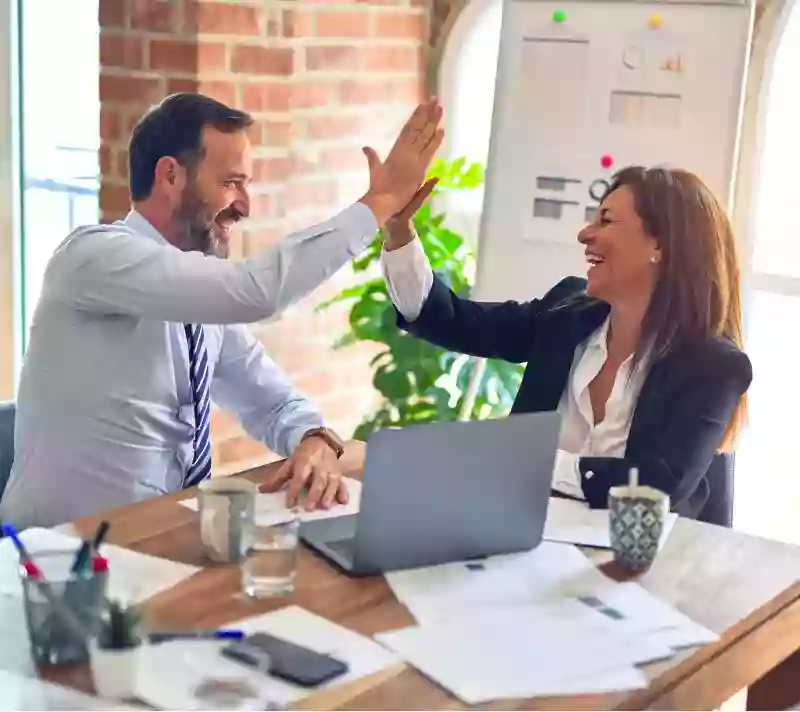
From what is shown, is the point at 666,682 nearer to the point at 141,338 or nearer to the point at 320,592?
the point at 320,592

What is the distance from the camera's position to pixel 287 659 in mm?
1292

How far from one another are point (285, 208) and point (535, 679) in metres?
2.06

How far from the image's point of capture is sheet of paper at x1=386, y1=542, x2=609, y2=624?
148cm

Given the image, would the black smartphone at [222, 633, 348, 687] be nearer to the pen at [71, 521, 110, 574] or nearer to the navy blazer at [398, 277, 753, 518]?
the pen at [71, 521, 110, 574]

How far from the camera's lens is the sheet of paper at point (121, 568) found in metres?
1.48

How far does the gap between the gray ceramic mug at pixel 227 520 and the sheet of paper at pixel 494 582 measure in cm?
21

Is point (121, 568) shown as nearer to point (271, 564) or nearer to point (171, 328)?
point (271, 564)

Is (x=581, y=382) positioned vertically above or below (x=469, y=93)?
below

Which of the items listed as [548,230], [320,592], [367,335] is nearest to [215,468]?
[367,335]

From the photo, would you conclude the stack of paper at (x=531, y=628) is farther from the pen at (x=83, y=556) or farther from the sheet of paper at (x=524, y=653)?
the pen at (x=83, y=556)

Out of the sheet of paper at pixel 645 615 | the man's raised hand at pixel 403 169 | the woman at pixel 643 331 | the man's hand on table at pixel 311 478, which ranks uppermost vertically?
the man's raised hand at pixel 403 169

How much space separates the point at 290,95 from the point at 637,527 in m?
1.85

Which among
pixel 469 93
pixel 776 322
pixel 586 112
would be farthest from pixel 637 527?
pixel 469 93

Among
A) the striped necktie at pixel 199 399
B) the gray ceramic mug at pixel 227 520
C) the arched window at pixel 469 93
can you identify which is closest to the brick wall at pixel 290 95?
the arched window at pixel 469 93
